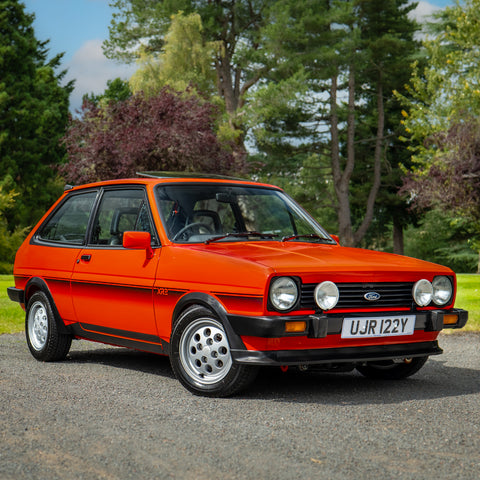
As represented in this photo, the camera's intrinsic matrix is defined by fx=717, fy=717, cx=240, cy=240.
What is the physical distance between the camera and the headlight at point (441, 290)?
5.86 metres

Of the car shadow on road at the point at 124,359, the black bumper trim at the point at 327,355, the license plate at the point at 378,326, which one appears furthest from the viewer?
the car shadow on road at the point at 124,359

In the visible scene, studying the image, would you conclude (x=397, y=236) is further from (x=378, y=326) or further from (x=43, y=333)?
(x=378, y=326)

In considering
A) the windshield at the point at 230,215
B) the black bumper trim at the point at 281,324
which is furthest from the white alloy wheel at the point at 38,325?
the black bumper trim at the point at 281,324

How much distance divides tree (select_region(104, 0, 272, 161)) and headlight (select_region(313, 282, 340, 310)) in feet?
104

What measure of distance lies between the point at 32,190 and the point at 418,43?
2396 cm

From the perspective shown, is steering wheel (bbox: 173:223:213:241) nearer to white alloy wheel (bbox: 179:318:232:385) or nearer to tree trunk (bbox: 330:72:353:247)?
white alloy wheel (bbox: 179:318:232:385)

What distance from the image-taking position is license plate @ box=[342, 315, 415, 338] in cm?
528

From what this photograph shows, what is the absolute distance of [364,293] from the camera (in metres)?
5.42

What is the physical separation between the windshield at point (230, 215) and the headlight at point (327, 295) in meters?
1.14

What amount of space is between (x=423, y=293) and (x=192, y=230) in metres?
1.97

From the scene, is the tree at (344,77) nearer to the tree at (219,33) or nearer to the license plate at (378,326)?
the tree at (219,33)

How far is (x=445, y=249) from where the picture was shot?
5019 centimetres

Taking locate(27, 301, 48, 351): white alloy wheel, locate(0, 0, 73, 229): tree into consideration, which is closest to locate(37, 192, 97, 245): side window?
locate(27, 301, 48, 351): white alloy wheel

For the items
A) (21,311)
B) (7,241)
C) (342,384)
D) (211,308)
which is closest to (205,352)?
(211,308)
